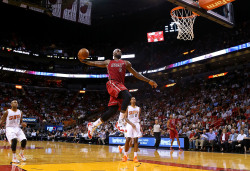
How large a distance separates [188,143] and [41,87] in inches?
1142

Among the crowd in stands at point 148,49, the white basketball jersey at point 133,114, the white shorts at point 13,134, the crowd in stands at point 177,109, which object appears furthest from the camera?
the crowd in stands at point 148,49

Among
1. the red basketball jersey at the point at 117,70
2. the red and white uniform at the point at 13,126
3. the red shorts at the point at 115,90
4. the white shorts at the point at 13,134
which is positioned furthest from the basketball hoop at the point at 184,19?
the white shorts at the point at 13,134

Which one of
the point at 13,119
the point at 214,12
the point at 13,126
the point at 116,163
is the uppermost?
the point at 214,12

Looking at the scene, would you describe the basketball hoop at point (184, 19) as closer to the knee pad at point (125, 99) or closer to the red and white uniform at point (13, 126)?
the knee pad at point (125, 99)

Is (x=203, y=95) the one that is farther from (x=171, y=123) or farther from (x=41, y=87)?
(x=41, y=87)

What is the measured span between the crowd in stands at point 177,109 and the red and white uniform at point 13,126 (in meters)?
10.1

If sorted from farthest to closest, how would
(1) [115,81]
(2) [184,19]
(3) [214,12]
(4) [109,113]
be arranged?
(2) [184,19] → (3) [214,12] → (1) [115,81] → (4) [109,113]

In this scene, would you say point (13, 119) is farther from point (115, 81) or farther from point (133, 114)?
point (115, 81)

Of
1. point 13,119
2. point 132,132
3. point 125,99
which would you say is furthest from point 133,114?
point 13,119

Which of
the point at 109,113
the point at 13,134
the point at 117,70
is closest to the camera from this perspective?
the point at 109,113

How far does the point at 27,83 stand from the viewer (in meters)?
36.8

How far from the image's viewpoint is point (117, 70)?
5090 mm

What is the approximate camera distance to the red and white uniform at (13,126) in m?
6.75

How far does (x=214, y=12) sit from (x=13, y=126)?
7.26 meters
